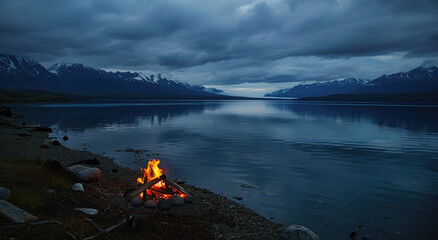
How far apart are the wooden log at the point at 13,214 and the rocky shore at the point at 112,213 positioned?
0.22 m

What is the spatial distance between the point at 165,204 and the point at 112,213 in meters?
2.50

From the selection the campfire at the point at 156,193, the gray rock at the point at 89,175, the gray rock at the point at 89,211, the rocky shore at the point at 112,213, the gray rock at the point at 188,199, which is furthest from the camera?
the gray rock at the point at 89,175

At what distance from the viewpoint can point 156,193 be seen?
47.8 feet

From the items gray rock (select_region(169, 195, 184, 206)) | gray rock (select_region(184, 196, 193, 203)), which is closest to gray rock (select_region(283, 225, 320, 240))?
gray rock (select_region(184, 196, 193, 203))

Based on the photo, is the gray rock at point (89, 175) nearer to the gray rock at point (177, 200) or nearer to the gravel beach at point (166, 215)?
the gravel beach at point (166, 215)

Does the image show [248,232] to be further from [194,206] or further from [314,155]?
[314,155]

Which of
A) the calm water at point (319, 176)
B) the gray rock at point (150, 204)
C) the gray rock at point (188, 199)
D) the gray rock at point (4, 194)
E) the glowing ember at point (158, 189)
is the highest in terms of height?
the gray rock at point (4, 194)

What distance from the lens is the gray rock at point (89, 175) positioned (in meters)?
15.5

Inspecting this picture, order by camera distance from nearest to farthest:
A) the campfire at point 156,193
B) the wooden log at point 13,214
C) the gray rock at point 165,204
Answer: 1. the wooden log at point 13,214
2. the gray rock at point 165,204
3. the campfire at point 156,193

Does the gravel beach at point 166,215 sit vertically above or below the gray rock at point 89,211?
below

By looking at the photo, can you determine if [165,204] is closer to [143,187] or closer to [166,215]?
[166,215]

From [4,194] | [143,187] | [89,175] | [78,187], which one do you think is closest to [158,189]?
[143,187]

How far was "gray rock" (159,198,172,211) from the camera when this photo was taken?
1317cm

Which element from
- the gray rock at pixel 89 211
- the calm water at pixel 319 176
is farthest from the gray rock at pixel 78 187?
the calm water at pixel 319 176
